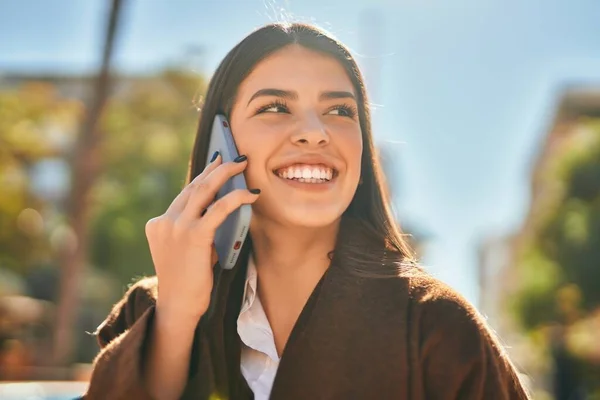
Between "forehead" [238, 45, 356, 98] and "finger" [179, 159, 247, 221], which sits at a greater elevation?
"forehead" [238, 45, 356, 98]

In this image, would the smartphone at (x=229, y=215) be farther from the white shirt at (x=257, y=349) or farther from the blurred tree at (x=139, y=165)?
the blurred tree at (x=139, y=165)

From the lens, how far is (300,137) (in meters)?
2.34

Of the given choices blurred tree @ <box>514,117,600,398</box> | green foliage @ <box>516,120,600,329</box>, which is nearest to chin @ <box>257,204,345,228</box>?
blurred tree @ <box>514,117,600,398</box>

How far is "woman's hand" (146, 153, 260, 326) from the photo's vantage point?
2281mm

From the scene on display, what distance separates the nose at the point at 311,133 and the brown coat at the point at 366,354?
1.16 feet

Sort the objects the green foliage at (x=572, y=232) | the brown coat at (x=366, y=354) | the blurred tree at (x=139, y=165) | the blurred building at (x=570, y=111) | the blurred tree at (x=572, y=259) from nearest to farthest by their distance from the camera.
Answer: the brown coat at (x=366, y=354)
the blurred tree at (x=572, y=259)
the green foliage at (x=572, y=232)
the blurred tree at (x=139, y=165)
the blurred building at (x=570, y=111)

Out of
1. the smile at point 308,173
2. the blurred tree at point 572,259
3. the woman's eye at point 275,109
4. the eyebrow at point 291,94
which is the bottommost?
the blurred tree at point 572,259

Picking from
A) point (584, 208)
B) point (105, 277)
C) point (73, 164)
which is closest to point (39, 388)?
point (73, 164)

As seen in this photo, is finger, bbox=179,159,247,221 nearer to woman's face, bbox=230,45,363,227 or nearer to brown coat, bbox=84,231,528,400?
woman's face, bbox=230,45,363,227

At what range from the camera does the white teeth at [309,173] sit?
235 centimetres

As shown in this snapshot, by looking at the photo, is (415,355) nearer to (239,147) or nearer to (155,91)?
(239,147)

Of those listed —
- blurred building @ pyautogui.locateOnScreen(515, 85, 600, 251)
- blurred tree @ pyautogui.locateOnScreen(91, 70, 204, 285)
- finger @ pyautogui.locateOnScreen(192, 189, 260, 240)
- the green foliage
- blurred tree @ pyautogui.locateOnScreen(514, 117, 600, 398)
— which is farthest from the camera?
blurred building @ pyautogui.locateOnScreen(515, 85, 600, 251)

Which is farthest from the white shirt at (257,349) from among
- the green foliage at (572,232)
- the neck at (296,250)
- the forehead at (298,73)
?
the green foliage at (572,232)

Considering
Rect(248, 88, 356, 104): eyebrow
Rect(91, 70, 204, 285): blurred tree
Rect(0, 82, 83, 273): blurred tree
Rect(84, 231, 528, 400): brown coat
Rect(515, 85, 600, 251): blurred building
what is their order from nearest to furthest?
1. Rect(84, 231, 528, 400): brown coat
2. Rect(248, 88, 356, 104): eyebrow
3. Rect(0, 82, 83, 273): blurred tree
4. Rect(91, 70, 204, 285): blurred tree
5. Rect(515, 85, 600, 251): blurred building
